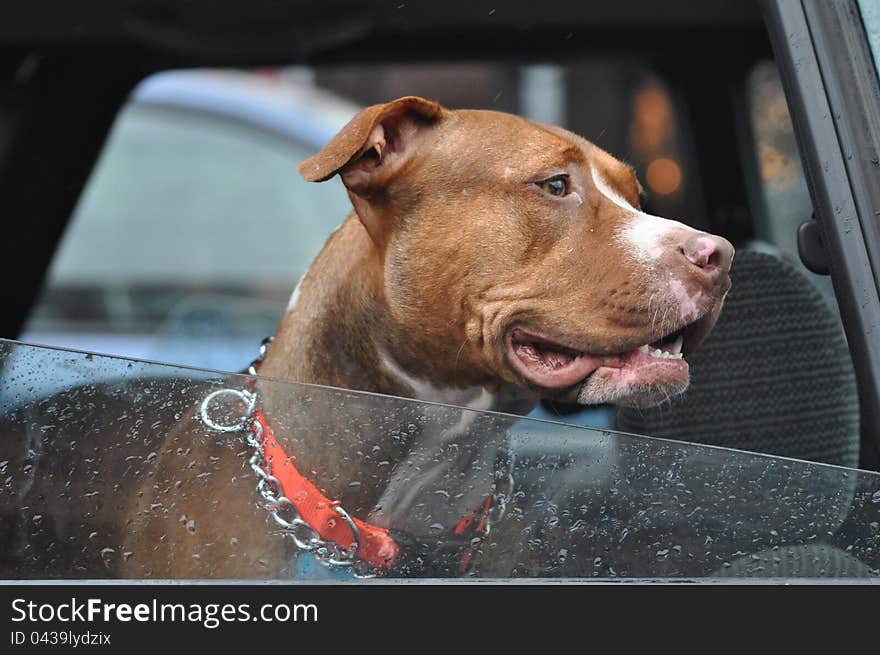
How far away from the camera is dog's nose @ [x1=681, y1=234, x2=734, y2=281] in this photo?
2051 millimetres

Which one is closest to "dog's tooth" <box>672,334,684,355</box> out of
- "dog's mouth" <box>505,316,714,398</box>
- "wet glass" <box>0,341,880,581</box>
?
"dog's mouth" <box>505,316,714,398</box>

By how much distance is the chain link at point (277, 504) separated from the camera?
1420 millimetres

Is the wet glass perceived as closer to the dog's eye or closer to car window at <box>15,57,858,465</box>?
the dog's eye

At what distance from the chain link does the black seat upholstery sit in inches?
45.0

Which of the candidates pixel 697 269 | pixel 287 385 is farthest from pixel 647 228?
pixel 287 385

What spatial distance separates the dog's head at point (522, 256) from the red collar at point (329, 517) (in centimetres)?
67

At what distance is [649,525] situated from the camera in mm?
1458

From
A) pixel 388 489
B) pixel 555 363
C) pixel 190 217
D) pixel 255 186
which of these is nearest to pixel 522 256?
pixel 555 363

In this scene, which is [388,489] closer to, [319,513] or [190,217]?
[319,513]

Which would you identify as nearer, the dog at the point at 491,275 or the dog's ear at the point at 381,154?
the dog at the point at 491,275

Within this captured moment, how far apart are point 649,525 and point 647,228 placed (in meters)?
0.81

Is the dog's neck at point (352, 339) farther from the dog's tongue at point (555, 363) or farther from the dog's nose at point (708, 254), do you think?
the dog's nose at point (708, 254)

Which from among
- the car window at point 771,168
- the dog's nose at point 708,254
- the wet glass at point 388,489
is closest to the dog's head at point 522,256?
the dog's nose at point 708,254

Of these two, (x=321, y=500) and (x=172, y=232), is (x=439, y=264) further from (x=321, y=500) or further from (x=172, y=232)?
(x=172, y=232)
